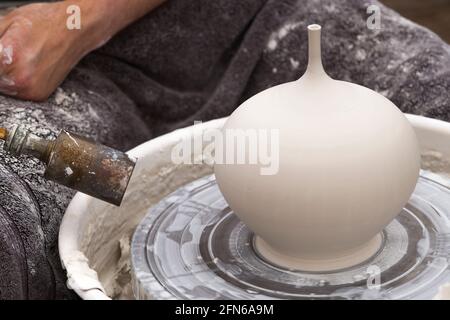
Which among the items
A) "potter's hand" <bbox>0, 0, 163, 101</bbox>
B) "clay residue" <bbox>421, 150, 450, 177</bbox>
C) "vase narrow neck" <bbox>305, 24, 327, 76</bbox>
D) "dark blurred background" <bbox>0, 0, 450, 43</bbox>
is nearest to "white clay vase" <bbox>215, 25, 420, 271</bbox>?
"vase narrow neck" <bbox>305, 24, 327, 76</bbox>

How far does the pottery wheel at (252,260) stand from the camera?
40.1 inches

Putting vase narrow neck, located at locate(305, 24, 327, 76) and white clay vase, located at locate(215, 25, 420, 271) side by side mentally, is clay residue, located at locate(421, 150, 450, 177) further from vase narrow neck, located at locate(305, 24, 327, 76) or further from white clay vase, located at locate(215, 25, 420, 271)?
vase narrow neck, located at locate(305, 24, 327, 76)

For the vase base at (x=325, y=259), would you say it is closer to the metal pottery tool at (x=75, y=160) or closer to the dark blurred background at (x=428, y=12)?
the metal pottery tool at (x=75, y=160)

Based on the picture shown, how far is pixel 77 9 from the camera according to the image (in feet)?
4.98

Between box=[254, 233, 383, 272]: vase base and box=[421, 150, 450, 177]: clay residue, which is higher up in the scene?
box=[421, 150, 450, 177]: clay residue

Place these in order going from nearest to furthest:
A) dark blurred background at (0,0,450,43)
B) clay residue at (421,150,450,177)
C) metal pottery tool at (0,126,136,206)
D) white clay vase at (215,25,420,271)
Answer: white clay vase at (215,25,420,271) < metal pottery tool at (0,126,136,206) < clay residue at (421,150,450,177) < dark blurred background at (0,0,450,43)

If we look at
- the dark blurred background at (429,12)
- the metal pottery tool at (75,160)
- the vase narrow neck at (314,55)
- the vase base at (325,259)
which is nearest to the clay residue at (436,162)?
the vase base at (325,259)

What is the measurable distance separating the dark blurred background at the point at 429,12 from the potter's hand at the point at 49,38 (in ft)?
6.77

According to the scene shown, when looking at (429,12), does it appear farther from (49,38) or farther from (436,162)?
(49,38)

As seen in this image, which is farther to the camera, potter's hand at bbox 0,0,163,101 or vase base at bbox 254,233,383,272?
potter's hand at bbox 0,0,163,101

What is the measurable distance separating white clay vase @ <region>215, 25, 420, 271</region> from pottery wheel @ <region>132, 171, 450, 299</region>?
0.17 feet

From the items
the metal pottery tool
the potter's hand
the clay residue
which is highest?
the potter's hand

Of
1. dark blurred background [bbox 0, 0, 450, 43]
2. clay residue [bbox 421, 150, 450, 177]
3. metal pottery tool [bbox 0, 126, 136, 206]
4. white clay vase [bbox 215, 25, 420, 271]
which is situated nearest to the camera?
white clay vase [bbox 215, 25, 420, 271]

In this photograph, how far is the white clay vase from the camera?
975 mm
